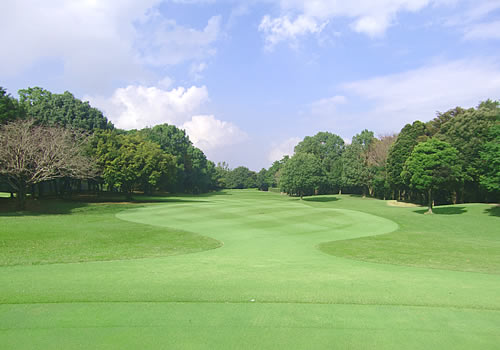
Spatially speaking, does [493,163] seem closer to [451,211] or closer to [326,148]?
[451,211]

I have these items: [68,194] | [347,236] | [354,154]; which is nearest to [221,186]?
[354,154]

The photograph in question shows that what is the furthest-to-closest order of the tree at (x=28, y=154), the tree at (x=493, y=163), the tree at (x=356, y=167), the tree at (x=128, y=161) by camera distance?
the tree at (x=356, y=167)
the tree at (x=128, y=161)
the tree at (x=493, y=163)
the tree at (x=28, y=154)

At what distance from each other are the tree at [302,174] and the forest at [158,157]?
0.20m

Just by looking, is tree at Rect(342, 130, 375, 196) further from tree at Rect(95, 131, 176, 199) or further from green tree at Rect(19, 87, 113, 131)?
green tree at Rect(19, 87, 113, 131)

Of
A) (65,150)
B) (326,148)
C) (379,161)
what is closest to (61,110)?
(65,150)

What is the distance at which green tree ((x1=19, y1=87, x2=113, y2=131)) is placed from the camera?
4841 cm

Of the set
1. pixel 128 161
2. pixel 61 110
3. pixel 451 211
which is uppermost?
pixel 61 110

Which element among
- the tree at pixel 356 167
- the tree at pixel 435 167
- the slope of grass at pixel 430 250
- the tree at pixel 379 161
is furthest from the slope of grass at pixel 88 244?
the tree at pixel 356 167

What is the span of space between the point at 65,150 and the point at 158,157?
1511 cm

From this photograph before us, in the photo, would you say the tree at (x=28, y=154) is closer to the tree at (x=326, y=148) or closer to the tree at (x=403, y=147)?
the tree at (x=403, y=147)

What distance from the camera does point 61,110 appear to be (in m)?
49.7

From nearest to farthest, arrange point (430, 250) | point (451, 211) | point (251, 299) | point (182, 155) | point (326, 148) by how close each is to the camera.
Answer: point (251, 299), point (430, 250), point (451, 211), point (182, 155), point (326, 148)

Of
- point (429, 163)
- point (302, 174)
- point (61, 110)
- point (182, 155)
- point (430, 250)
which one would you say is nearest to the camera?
point (430, 250)

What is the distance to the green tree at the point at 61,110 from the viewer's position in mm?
48406
